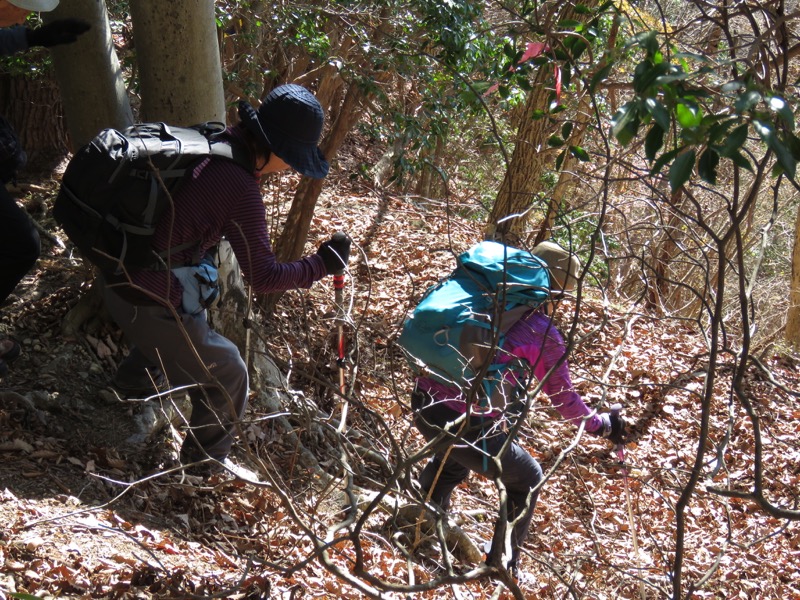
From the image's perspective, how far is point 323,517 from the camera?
427cm

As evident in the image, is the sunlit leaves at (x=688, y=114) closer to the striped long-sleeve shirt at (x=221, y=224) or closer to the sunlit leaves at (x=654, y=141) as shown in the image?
the sunlit leaves at (x=654, y=141)

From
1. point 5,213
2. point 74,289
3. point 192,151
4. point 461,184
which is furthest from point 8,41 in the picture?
point 461,184

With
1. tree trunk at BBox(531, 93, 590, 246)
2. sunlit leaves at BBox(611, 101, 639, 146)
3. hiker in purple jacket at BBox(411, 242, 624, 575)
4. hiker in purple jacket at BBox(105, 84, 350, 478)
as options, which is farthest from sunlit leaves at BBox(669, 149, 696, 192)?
hiker in purple jacket at BBox(105, 84, 350, 478)

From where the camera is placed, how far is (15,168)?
159 inches

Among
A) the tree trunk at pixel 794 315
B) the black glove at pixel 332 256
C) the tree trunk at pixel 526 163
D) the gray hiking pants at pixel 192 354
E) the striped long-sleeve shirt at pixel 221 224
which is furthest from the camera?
the tree trunk at pixel 794 315

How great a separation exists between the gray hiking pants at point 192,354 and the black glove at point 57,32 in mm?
Result: 1349

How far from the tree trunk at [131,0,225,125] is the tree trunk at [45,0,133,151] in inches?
8.5

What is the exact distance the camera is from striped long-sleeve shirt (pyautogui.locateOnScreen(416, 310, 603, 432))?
12.4 ft

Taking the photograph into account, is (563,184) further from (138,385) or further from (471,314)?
(138,385)

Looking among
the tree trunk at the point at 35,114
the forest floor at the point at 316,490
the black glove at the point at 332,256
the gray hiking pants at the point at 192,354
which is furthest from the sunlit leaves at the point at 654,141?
the tree trunk at the point at 35,114

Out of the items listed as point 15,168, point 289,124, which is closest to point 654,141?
point 289,124

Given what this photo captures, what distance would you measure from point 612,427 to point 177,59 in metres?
3.19

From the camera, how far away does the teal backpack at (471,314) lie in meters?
3.62

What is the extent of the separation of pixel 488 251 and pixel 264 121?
1260 mm
